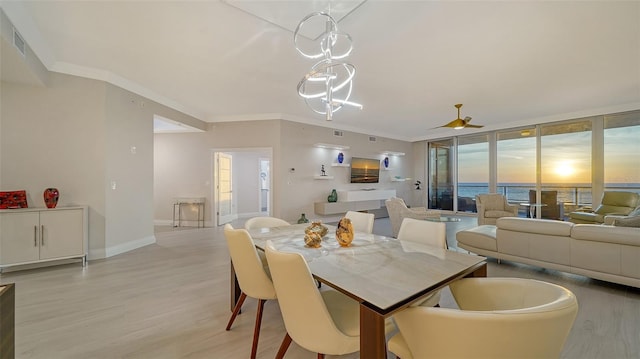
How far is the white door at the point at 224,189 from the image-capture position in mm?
6648

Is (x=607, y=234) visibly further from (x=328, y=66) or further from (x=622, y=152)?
(x=622, y=152)

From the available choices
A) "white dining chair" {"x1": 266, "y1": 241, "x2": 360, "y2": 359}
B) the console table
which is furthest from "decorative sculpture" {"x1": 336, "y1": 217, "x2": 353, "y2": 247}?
the console table

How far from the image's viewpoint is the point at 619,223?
284 centimetres

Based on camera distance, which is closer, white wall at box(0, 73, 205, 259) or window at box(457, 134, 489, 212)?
white wall at box(0, 73, 205, 259)

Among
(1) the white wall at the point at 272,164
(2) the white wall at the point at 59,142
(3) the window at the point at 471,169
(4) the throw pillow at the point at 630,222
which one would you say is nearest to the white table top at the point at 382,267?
(4) the throw pillow at the point at 630,222

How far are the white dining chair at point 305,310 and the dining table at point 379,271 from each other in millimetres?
126

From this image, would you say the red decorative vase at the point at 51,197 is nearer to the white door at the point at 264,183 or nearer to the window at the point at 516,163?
the white door at the point at 264,183

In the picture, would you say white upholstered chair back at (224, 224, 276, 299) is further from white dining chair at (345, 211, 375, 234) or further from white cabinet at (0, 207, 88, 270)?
white cabinet at (0, 207, 88, 270)

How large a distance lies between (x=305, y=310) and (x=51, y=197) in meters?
4.29

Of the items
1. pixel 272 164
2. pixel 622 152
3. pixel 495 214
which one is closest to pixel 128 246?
pixel 272 164

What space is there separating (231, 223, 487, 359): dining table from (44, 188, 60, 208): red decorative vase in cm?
342

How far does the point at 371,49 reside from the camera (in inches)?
122

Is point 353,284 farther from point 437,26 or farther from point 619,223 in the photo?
point 619,223

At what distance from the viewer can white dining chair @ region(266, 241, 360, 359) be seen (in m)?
1.15
